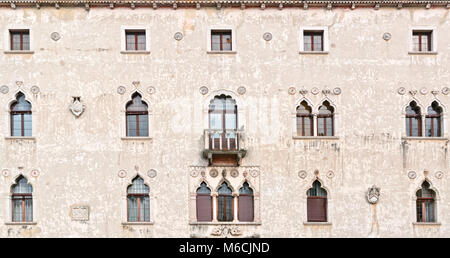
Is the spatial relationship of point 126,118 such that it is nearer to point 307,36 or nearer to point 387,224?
point 307,36

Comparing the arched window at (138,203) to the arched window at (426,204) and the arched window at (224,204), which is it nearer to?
the arched window at (224,204)

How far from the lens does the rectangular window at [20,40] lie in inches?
1171

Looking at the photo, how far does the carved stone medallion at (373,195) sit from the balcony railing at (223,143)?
4.28 m

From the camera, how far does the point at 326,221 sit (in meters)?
29.2

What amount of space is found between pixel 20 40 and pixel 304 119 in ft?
32.1

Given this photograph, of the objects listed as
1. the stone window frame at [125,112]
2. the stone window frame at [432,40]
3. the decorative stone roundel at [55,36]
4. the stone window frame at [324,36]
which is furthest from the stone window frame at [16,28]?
the stone window frame at [432,40]

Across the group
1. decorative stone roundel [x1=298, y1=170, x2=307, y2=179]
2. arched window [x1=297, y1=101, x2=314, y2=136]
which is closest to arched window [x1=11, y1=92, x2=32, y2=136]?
arched window [x1=297, y1=101, x2=314, y2=136]

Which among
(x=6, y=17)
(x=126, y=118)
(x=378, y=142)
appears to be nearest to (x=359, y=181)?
(x=378, y=142)

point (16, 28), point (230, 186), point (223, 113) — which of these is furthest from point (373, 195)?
point (16, 28)

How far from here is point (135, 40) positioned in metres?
29.9

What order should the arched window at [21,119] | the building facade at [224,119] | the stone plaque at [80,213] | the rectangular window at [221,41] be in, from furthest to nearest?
the rectangular window at [221,41], the arched window at [21,119], the building facade at [224,119], the stone plaque at [80,213]

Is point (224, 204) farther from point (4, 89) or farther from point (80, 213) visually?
point (4, 89)

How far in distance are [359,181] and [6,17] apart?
12.8 metres

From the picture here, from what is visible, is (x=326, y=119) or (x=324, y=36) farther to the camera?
(x=324, y=36)
